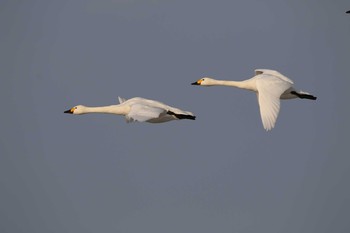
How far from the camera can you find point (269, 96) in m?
54.6

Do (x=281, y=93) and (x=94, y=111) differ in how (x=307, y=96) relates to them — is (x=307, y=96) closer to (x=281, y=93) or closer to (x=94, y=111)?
(x=281, y=93)

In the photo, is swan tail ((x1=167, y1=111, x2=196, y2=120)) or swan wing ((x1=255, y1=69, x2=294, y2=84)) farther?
swan wing ((x1=255, y1=69, x2=294, y2=84))

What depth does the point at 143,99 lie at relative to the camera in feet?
184

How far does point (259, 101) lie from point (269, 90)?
2.99 feet

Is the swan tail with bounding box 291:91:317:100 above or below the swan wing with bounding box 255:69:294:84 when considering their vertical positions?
below

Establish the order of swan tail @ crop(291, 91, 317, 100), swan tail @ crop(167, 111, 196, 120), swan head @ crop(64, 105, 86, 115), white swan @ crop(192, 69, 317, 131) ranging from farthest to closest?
swan head @ crop(64, 105, 86, 115)
swan tail @ crop(291, 91, 317, 100)
swan tail @ crop(167, 111, 196, 120)
white swan @ crop(192, 69, 317, 131)

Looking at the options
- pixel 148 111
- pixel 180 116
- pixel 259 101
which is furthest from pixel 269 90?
pixel 148 111

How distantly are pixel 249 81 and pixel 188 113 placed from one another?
285 centimetres

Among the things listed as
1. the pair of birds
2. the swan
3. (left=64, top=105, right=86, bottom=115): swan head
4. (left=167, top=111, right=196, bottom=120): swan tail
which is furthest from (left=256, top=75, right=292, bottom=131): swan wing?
(left=64, top=105, right=86, bottom=115): swan head

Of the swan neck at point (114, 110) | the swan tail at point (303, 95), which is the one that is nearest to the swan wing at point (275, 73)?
the swan tail at point (303, 95)

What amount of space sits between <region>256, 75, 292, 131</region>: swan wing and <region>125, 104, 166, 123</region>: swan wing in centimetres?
357

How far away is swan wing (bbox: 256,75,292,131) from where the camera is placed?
53031mm

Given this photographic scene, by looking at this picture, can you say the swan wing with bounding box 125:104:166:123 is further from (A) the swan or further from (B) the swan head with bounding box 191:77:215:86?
(B) the swan head with bounding box 191:77:215:86

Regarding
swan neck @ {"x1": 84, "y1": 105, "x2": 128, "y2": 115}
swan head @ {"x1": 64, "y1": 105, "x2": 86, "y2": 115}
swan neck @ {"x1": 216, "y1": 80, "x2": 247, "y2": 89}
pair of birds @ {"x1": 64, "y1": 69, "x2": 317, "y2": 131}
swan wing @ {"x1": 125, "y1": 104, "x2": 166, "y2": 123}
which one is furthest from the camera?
swan head @ {"x1": 64, "y1": 105, "x2": 86, "y2": 115}
